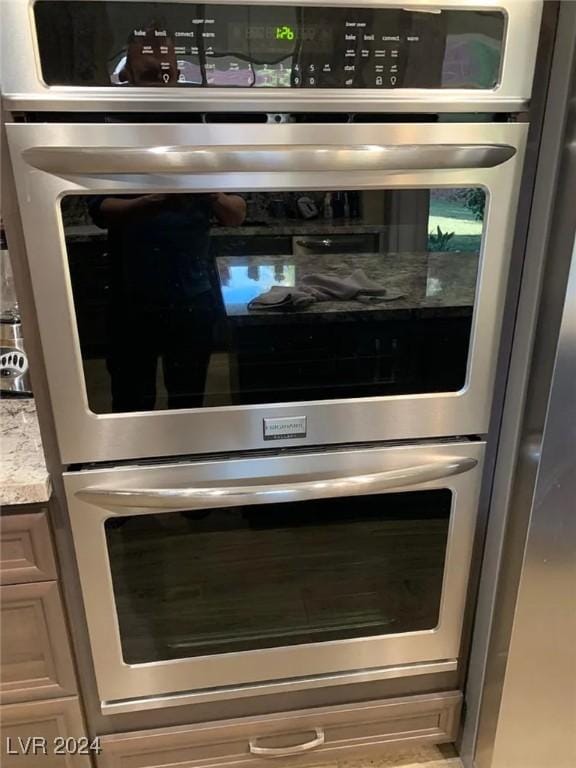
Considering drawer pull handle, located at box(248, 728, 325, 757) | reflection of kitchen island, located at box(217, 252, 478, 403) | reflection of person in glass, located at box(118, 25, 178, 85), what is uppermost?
reflection of person in glass, located at box(118, 25, 178, 85)

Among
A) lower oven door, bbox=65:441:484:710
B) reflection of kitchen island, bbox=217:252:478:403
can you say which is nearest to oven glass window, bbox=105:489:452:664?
lower oven door, bbox=65:441:484:710

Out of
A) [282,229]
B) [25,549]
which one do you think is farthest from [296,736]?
[282,229]

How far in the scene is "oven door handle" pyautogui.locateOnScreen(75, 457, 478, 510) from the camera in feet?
3.24

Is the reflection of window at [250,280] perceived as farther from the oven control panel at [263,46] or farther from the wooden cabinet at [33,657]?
the wooden cabinet at [33,657]

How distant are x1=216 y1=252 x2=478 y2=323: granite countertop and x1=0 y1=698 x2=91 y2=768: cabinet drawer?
30.3 inches

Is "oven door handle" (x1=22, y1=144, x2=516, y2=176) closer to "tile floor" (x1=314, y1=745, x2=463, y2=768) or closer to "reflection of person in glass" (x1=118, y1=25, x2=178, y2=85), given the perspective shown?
"reflection of person in glass" (x1=118, y1=25, x2=178, y2=85)

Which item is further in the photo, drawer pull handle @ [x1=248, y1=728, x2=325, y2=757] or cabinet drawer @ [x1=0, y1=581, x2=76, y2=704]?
drawer pull handle @ [x1=248, y1=728, x2=325, y2=757]

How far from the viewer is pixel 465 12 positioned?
0.83 meters

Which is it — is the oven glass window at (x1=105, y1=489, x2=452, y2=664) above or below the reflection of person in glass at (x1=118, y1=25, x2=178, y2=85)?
below

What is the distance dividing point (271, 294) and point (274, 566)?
49 cm

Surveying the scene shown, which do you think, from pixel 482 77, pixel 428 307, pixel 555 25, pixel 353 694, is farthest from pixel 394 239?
pixel 353 694

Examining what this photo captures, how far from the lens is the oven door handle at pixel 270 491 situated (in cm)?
99

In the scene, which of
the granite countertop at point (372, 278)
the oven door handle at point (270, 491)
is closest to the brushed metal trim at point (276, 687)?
the oven door handle at point (270, 491)

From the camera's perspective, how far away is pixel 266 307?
0.93 metres
